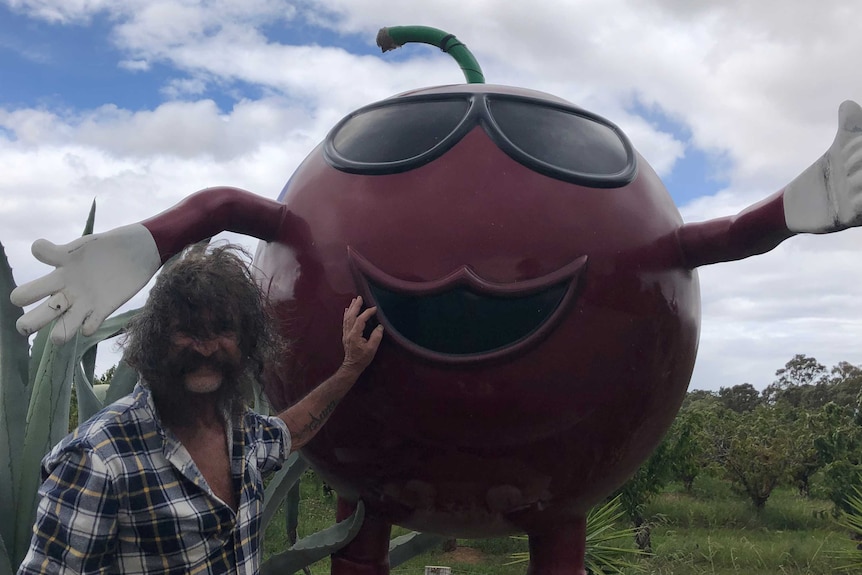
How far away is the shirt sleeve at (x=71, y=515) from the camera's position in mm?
1544

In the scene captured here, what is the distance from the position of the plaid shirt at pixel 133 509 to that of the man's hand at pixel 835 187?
1.49 m

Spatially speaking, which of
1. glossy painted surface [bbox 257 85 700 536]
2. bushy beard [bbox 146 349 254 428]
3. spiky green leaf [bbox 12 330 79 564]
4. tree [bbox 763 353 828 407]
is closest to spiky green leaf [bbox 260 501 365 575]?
glossy painted surface [bbox 257 85 700 536]

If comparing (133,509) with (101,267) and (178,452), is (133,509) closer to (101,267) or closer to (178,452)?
(178,452)

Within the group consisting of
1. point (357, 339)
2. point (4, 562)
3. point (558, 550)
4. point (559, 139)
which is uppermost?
point (559, 139)

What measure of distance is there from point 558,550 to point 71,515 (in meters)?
1.54

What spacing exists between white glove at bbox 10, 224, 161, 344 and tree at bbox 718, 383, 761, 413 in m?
29.4

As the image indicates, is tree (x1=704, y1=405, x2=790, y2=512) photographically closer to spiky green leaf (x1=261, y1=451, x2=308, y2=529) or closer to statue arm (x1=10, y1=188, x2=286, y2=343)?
spiky green leaf (x1=261, y1=451, x2=308, y2=529)

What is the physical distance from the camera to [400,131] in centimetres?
233

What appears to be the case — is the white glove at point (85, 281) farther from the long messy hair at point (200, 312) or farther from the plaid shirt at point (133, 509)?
the plaid shirt at point (133, 509)

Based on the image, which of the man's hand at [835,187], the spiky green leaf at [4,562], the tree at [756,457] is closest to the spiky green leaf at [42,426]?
the spiky green leaf at [4,562]

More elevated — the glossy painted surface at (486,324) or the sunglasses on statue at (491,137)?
the sunglasses on statue at (491,137)

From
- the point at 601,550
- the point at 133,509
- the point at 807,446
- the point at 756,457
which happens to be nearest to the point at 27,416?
the point at 133,509

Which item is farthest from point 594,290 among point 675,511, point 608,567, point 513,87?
point 675,511

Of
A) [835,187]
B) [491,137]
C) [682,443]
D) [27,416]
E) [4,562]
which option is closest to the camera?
[835,187]
